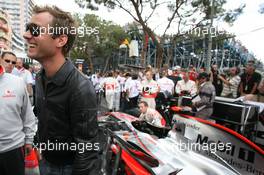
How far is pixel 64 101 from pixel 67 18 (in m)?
0.51

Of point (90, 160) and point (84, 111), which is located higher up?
point (84, 111)

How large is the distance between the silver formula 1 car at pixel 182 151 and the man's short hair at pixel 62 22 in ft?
4.49

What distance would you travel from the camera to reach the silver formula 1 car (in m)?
2.35

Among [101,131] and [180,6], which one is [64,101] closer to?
[101,131]

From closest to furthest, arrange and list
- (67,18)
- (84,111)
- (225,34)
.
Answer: (84,111), (67,18), (225,34)

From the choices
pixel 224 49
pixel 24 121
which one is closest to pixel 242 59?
pixel 224 49

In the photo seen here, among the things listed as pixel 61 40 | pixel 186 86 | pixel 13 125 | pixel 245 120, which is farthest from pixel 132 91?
pixel 61 40

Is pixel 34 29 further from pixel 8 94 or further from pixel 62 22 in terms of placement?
pixel 8 94

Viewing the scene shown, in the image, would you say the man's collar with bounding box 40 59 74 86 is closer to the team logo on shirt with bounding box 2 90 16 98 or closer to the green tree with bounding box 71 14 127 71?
the team logo on shirt with bounding box 2 90 16 98

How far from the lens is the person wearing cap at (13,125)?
2.23 metres

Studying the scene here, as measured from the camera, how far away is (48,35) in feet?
4.68

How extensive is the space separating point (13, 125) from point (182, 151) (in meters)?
1.67

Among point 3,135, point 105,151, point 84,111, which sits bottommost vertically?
point 105,151

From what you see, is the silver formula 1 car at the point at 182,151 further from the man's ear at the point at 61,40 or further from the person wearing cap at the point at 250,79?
the person wearing cap at the point at 250,79
